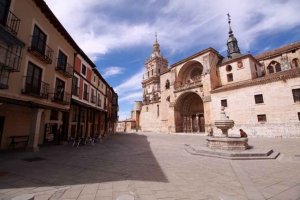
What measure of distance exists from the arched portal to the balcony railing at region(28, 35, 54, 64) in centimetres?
2439

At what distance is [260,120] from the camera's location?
20.5 m

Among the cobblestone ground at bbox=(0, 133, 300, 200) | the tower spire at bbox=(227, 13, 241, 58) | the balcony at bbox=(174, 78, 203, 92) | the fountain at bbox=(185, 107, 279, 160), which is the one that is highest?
the tower spire at bbox=(227, 13, 241, 58)

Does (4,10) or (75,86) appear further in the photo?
(75,86)

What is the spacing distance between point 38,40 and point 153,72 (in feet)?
144

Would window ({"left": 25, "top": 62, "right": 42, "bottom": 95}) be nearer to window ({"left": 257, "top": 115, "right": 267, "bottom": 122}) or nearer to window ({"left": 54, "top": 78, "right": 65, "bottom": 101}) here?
window ({"left": 54, "top": 78, "right": 65, "bottom": 101})

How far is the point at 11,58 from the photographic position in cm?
905

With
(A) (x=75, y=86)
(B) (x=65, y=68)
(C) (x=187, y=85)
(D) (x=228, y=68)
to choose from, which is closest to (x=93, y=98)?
(A) (x=75, y=86)

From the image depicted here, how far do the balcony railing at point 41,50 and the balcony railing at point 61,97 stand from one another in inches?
99.8

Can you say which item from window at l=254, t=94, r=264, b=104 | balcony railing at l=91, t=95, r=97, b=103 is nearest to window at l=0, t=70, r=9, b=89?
balcony railing at l=91, t=95, r=97, b=103

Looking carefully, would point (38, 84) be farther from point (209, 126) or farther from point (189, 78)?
point (189, 78)

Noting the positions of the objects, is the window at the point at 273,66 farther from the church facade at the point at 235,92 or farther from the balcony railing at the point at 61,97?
the balcony railing at the point at 61,97

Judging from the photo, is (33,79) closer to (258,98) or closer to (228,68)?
(258,98)

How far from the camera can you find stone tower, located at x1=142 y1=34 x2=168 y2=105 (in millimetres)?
52484

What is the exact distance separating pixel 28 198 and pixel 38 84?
10.8m
